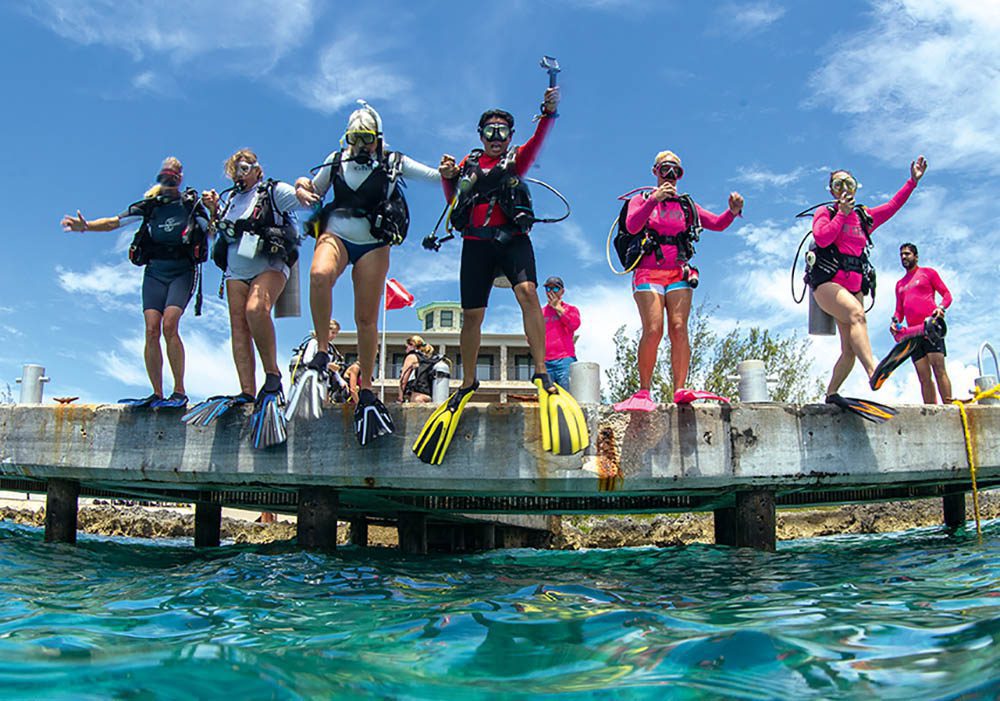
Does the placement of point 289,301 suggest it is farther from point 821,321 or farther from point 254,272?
point 821,321

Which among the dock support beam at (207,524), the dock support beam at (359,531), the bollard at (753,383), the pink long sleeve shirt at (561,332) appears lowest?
the dock support beam at (359,531)

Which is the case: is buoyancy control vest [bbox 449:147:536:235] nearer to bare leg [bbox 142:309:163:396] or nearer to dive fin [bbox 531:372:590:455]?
dive fin [bbox 531:372:590:455]

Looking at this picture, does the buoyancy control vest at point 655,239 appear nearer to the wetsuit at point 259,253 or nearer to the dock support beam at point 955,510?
the wetsuit at point 259,253

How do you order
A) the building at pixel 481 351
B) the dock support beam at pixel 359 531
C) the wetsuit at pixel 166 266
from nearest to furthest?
the wetsuit at pixel 166 266 < the dock support beam at pixel 359 531 < the building at pixel 481 351

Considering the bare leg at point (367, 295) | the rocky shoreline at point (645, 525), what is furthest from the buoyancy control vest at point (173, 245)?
the rocky shoreline at point (645, 525)

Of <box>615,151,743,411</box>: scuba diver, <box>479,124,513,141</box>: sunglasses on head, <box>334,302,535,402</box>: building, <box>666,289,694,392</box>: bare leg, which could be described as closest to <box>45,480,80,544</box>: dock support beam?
<box>479,124,513,141</box>: sunglasses on head

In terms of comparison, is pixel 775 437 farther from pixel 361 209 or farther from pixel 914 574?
pixel 361 209

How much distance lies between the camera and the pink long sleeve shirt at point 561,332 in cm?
752

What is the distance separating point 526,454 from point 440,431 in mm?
616

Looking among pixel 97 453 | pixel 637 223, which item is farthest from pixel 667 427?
pixel 97 453

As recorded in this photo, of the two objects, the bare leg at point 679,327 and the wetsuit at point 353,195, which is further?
the bare leg at point 679,327

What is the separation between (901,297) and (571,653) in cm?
658

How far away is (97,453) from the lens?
598 cm

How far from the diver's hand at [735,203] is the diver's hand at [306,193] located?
9.97ft
